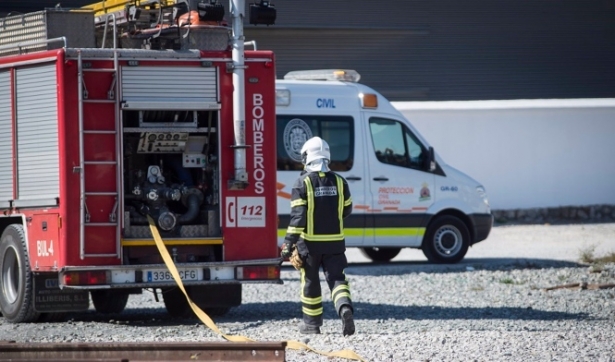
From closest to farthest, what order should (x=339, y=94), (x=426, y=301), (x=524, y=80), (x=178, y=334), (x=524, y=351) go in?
(x=524, y=351)
(x=178, y=334)
(x=426, y=301)
(x=339, y=94)
(x=524, y=80)

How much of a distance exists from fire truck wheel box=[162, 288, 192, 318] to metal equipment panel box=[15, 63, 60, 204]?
2060 millimetres

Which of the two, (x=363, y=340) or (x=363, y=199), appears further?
(x=363, y=199)

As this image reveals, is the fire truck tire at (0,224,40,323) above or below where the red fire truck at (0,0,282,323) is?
below

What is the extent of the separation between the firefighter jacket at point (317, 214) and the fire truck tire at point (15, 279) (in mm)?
3166

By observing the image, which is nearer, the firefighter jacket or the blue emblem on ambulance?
the firefighter jacket

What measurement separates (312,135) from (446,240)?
113 inches

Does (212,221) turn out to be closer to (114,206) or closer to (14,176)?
(114,206)

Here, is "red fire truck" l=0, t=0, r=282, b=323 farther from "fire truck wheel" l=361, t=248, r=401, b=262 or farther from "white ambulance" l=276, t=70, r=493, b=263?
"fire truck wheel" l=361, t=248, r=401, b=262

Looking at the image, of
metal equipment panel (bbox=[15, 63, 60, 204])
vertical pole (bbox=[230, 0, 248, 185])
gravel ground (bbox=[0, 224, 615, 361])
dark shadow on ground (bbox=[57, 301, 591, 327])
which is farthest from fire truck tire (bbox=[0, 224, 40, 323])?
vertical pole (bbox=[230, 0, 248, 185])

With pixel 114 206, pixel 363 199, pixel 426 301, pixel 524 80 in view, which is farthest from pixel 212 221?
pixel 524 80

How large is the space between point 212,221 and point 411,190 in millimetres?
6540

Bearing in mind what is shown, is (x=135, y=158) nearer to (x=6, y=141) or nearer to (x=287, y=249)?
(x=6, y=141)

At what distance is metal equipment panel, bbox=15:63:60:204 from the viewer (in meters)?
11.3

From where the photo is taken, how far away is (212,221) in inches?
461
